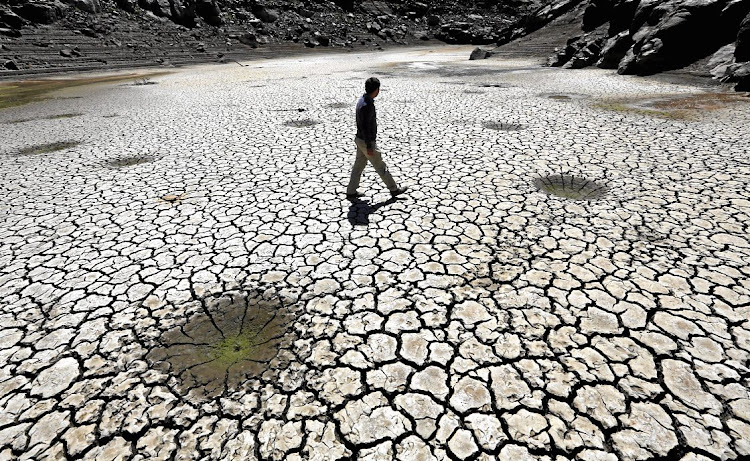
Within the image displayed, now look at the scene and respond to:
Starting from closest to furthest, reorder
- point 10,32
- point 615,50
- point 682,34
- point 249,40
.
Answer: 1. point 682,34
2. point 615,50
3. point 10,32
4. point 249,40

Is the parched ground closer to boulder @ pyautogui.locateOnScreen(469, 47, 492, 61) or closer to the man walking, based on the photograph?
the man walking

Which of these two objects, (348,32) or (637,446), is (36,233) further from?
(348,32)

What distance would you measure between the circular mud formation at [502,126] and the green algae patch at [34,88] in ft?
61.2

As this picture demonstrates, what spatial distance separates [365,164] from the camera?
19.0ft

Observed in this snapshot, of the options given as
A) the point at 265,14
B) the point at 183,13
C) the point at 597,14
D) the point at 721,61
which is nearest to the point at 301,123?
the point at 721,61

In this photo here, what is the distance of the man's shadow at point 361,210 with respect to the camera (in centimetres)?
541

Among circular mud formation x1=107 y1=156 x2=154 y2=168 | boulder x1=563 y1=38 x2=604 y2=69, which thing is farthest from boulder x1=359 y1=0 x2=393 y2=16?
circular mud formation x1=107 y1=156 x2=154 y2=168

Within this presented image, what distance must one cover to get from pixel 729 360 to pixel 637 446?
52.7 inches

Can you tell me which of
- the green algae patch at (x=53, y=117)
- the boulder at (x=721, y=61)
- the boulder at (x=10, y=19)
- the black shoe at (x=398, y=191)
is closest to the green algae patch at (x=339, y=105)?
the black shoe at (x=398, y=191)

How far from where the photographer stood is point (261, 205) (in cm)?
595

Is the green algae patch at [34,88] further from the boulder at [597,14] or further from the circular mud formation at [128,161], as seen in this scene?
the boulder at [597,14]

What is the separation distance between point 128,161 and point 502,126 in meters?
9.15

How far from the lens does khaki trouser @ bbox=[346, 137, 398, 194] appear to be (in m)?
5.50

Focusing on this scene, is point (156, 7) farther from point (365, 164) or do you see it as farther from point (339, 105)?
point (365, 164)
